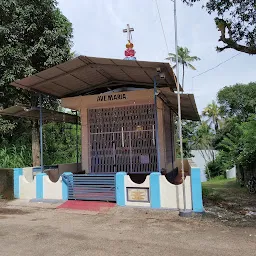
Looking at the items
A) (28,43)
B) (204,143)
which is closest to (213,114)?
(204,143)

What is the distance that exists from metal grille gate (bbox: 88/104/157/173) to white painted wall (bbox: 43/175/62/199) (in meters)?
1.93

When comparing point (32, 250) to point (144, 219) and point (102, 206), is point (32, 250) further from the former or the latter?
point (102, 206)

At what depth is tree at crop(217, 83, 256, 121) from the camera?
3150cm

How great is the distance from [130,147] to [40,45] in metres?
5.65

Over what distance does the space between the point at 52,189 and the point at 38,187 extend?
0.49 m

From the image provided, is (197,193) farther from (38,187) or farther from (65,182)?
(38,187)

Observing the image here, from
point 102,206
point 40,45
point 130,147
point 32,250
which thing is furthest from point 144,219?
point 40,45

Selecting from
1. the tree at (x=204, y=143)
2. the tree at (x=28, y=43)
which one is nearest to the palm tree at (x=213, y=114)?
the tree at (x=204, y=143)

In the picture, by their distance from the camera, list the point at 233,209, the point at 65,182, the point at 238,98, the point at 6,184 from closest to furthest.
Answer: the point at 233,209, the point at 65,182, the point at 6,184, the point at 238,98

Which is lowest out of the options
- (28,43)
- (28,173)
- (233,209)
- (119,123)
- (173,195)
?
(233,209)

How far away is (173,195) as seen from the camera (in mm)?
7418

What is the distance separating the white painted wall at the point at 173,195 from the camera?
286 inches

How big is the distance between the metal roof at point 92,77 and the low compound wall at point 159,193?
2816 millimetres

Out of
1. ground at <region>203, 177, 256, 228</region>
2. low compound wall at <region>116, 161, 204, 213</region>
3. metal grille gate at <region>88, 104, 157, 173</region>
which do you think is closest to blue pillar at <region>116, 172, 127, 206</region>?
low compound wall at <region>116, 161, 204, 213</region>
